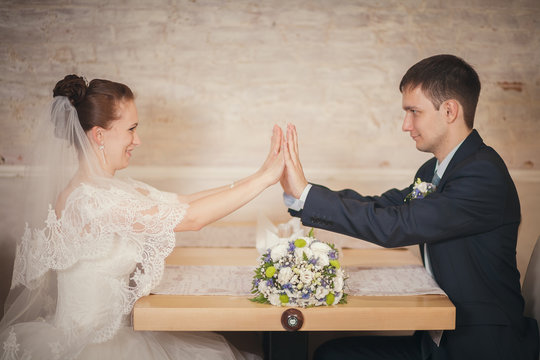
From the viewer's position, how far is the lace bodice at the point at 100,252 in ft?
7.11

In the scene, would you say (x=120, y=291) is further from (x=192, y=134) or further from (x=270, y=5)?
(x=270, y=5)

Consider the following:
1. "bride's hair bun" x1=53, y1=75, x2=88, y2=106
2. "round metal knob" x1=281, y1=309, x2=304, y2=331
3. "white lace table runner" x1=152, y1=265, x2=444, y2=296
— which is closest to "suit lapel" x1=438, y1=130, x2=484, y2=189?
"white lace table runner" x1=152, y1=265, x2=444, y2=296

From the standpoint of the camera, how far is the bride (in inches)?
85.1

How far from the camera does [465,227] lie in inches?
83.4

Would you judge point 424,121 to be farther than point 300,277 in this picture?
Yes

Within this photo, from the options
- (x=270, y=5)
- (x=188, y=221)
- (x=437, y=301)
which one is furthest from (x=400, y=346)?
(x=270, y=5)

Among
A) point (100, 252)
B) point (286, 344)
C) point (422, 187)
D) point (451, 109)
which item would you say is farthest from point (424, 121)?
point (100, 252)

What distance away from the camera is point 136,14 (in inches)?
136

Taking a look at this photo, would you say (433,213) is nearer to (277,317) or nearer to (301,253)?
(301,253)

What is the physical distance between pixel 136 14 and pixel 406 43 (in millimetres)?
→ 1854

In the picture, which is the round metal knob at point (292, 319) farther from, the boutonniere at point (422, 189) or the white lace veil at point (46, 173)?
the white lace veil at point (46, 173)

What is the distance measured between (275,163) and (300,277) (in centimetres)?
66

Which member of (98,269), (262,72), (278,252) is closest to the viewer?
(278,252)

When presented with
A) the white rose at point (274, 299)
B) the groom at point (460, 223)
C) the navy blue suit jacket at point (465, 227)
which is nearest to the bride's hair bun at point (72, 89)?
the groom at point (460, 223)
